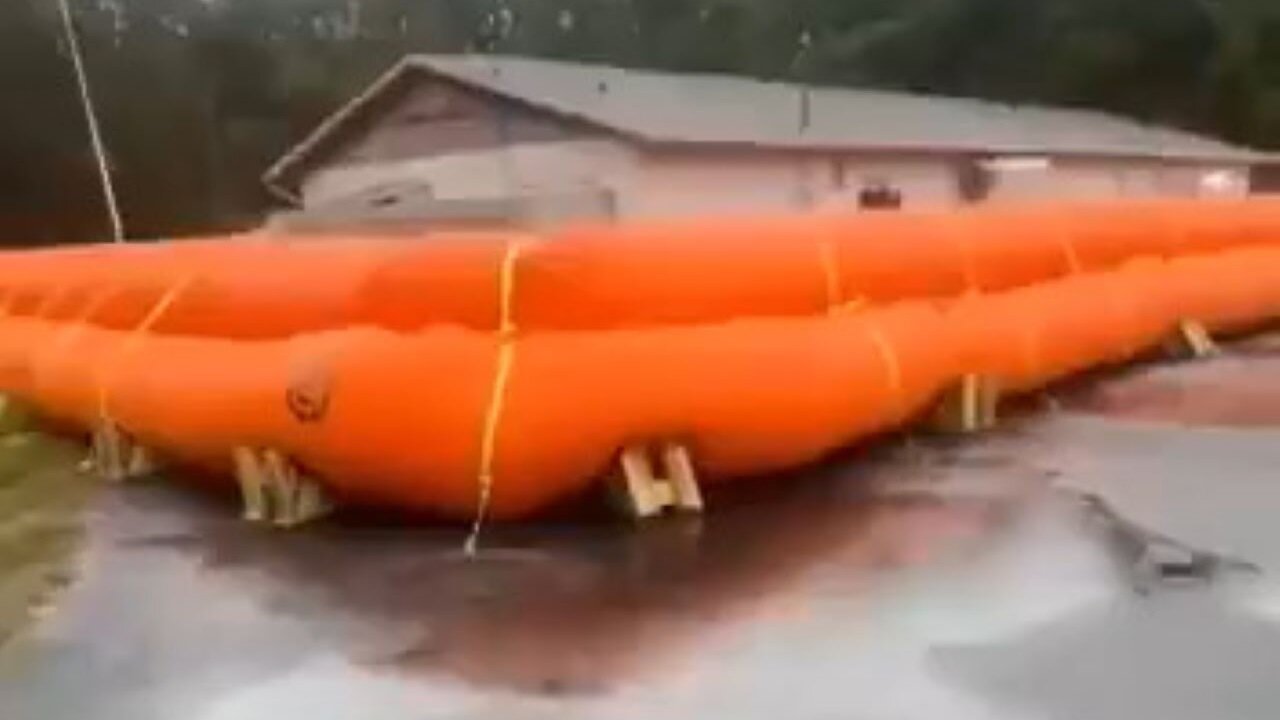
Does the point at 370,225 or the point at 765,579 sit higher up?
the point at 370,225

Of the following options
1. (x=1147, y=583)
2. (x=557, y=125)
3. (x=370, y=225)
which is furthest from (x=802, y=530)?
(x=557, y=125)

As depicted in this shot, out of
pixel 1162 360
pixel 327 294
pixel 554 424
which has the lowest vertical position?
pixel 1162 360

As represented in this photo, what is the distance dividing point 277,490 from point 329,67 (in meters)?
26.2

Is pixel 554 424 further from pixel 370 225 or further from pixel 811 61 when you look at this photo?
pixel 811 61

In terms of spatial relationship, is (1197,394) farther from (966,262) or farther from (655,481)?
(655,481)

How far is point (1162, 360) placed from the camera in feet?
31.6

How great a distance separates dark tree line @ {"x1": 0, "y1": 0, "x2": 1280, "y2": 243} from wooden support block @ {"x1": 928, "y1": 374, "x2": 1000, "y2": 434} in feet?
59.7

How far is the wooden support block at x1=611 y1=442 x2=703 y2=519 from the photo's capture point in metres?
5.51

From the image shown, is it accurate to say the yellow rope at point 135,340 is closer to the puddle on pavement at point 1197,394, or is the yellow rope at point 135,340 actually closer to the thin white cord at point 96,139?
the puddle on pavement at point 1197,394

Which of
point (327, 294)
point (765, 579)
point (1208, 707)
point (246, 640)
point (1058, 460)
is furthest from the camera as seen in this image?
point (1058, 460)

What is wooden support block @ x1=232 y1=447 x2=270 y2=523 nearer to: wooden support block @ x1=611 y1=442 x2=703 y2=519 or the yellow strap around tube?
wooden support block @ x1=611 y1=442 x2=703 y2=519

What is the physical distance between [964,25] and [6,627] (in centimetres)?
2967

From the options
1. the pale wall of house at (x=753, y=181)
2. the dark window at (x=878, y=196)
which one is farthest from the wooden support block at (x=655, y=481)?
the dark window at (x=878, y=196)

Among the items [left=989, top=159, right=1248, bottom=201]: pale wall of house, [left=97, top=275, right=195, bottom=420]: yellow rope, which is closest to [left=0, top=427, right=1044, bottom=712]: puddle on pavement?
[left=97, top=275, right=195, bottom=420]: yellow rope
